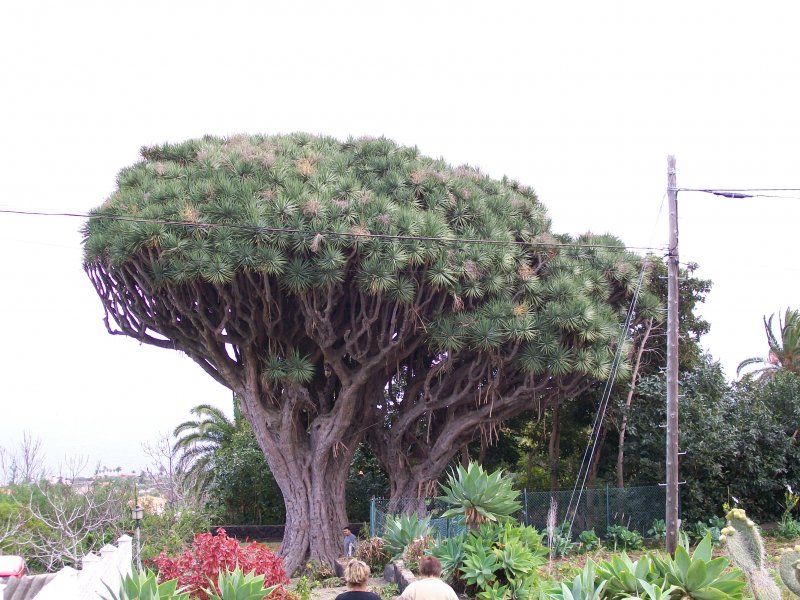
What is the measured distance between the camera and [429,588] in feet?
21.2

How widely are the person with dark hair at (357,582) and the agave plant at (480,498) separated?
3.84 meters

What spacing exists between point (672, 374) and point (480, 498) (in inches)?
228

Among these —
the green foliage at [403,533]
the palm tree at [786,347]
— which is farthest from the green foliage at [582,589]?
the palm tree at [786,347]

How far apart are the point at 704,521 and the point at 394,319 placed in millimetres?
10587

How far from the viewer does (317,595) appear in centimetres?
1226

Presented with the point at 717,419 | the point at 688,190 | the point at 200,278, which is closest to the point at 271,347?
the point at 200,278

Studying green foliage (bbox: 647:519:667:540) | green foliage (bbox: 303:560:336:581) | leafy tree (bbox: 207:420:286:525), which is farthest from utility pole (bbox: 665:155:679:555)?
leafy tree (bbox: 207:420:286:525)

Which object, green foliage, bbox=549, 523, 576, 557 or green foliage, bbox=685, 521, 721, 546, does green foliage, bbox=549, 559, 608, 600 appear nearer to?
green foliage, bbox=549, 523, 576, 557

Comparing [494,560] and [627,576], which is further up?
[627,576]

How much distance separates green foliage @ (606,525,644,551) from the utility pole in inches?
215

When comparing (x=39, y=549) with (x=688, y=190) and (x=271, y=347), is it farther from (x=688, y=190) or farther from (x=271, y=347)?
(x=688, y=190)

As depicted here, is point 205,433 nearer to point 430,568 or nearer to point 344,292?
point 344,292

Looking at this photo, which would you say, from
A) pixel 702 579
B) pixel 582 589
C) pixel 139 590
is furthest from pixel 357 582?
pixel 702 579

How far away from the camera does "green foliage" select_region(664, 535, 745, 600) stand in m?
6.36
